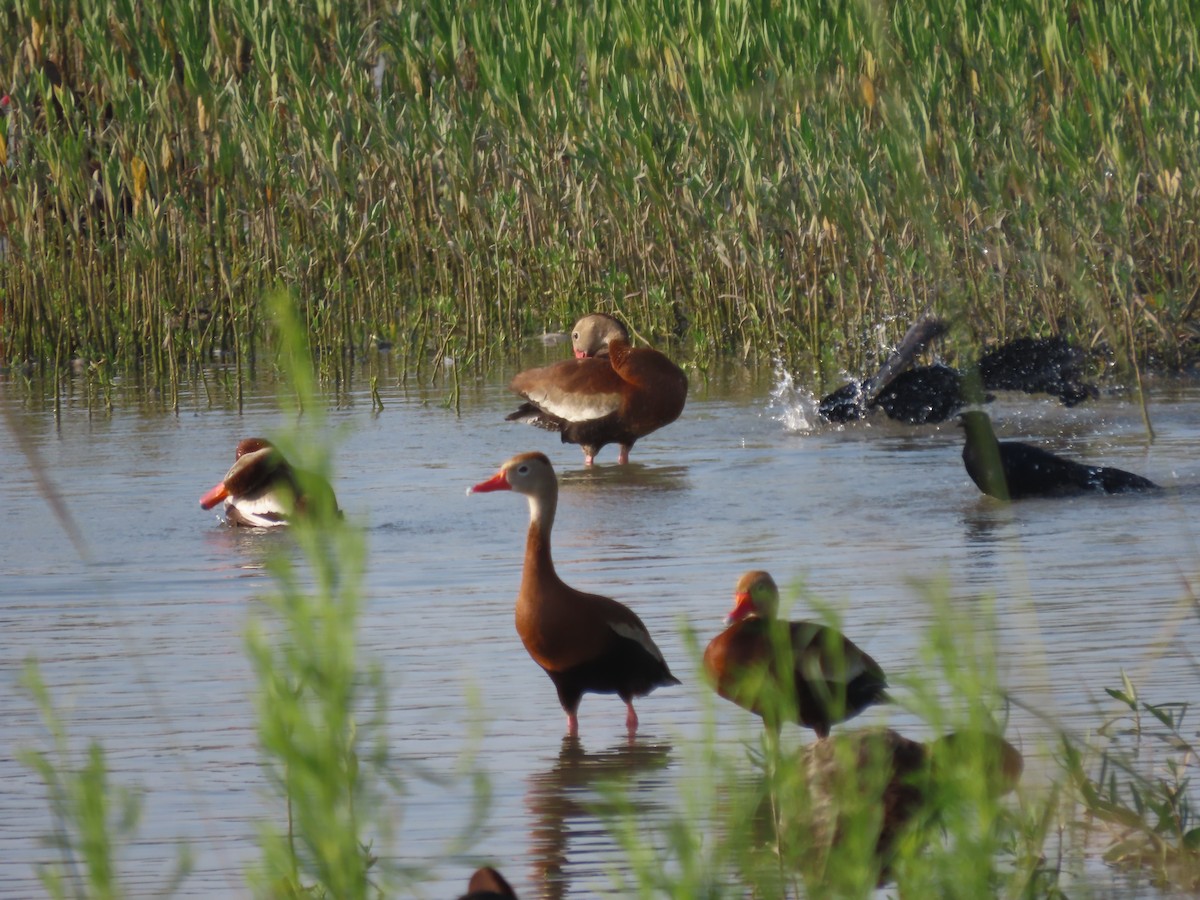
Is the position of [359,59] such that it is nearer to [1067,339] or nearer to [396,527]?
[1067,339]

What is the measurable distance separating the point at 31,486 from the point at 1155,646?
559 cm

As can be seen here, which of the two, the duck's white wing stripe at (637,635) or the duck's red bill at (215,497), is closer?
the duck's white wing stripe at (637,635)

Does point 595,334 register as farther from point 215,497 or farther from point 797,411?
point 215,497

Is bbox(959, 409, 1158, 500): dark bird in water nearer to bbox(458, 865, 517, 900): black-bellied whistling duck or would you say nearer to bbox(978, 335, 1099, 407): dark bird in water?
bbox(978, 335, 1099, 407): dark bird in water

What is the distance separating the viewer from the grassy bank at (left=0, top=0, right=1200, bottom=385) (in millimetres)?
11477

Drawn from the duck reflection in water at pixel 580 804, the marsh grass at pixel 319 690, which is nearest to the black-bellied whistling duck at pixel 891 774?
the duck reflection in water at pixel 580 804

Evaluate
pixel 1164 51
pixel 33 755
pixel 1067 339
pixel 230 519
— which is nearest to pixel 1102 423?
pixel 1067 339

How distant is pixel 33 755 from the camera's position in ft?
8.05

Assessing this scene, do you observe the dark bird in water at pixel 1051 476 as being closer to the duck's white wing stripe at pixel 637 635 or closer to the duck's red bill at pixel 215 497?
the duck's red bill at pixel 215 497

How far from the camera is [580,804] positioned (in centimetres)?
428

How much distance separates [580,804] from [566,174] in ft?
31.2

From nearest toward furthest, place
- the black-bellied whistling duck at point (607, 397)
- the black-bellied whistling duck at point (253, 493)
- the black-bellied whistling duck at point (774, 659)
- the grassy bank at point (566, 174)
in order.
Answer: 1. the black-bellied whistling duck at point (774, 659)
2. the black-bellied whistling duck at point (253, 493)
3. the black-bellied whistling duck at point (607, 397)
4. the grassy bank at point (566, 174)

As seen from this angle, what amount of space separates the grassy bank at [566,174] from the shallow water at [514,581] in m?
1.07

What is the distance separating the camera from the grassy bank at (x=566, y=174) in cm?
1148
